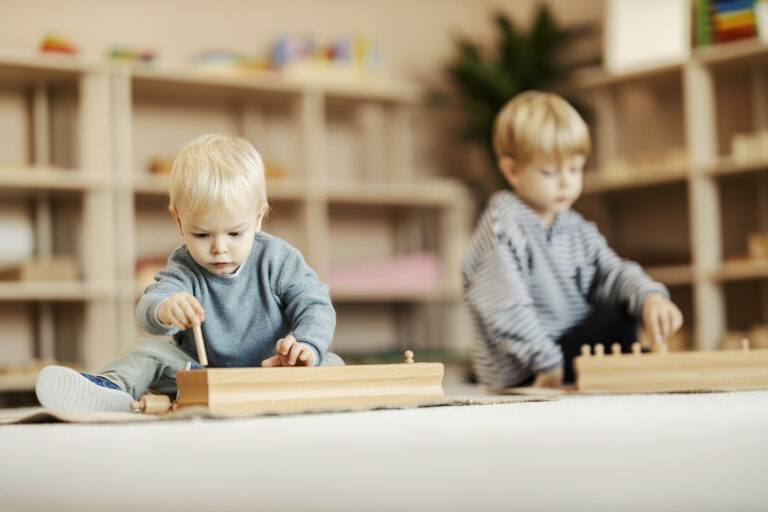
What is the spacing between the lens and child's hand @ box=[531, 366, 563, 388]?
5.32 feet

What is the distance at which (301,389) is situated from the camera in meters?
1.02

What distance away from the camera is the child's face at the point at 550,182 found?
69.1 inches

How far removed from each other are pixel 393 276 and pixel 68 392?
2.38 metres

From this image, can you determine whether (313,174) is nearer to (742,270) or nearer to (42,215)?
(42,215)

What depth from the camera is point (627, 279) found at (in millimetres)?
1726

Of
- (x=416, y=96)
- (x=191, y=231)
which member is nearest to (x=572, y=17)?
(x=416, y=96)

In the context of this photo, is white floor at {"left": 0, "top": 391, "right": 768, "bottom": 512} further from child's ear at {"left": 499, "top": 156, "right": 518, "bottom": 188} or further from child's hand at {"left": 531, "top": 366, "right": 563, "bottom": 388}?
child's ear at {"left": 499, "top": 156, "right": 518, "bottom": 188}

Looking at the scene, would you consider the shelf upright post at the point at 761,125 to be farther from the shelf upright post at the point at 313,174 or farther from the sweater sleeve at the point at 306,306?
the sweater sleeve at the point at 306,306

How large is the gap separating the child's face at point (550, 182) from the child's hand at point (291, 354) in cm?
76

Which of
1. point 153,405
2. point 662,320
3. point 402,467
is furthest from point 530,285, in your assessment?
point 402,467

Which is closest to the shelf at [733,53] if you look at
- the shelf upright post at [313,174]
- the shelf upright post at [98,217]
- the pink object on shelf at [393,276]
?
the pink object on shelf at [393,276]

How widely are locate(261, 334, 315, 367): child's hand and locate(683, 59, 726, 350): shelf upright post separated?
212cm

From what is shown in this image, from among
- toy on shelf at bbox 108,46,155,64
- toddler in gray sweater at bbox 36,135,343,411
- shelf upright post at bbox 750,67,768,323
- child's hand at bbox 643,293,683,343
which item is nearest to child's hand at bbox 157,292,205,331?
toddler in gray sweater at bbox 36,135,343,411

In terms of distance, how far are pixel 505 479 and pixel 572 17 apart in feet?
10.8
